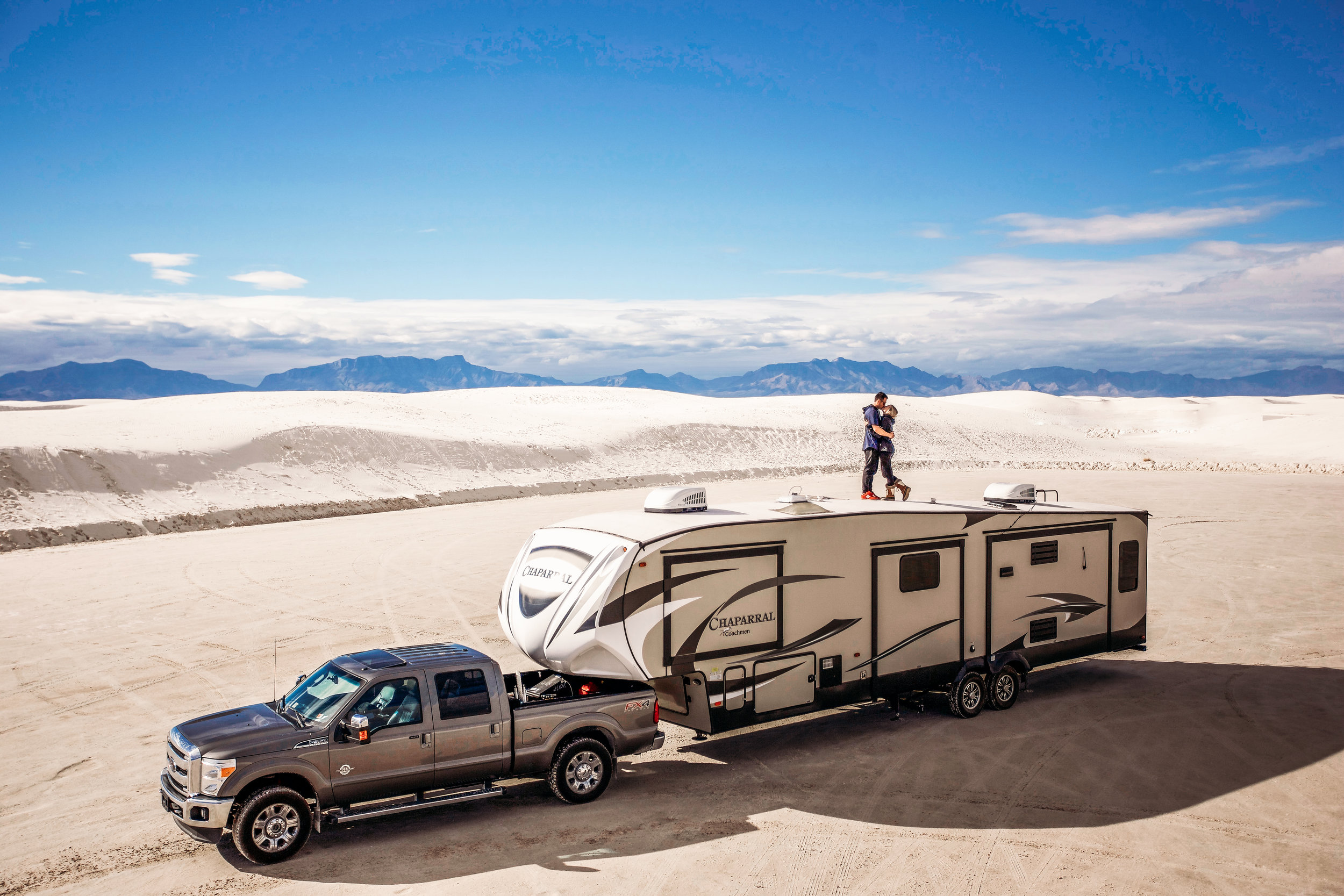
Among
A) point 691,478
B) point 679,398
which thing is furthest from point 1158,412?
point 691,478

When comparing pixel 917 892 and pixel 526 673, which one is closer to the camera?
pixel 917 892

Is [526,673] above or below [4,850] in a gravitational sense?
above

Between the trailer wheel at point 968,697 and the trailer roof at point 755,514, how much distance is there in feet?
7.07

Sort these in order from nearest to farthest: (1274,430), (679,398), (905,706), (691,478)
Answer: (905,706)
(691,478)
(1274,430)
(679,398)

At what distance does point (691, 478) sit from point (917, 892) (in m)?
41.9

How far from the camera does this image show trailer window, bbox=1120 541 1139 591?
13.7 metres

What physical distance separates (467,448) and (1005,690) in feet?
125

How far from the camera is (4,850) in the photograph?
859 cm

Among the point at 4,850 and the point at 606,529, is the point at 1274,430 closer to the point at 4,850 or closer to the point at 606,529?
the point at 606,529

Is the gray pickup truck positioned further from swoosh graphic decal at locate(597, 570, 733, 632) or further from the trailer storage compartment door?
the trailer storage compartment door

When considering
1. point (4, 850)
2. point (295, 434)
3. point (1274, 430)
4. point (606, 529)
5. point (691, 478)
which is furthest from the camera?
point (1274, 430)

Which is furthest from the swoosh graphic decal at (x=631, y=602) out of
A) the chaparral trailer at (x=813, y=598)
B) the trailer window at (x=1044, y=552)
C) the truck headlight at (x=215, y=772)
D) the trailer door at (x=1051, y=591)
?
the trailer window at (x=1044, y=552)

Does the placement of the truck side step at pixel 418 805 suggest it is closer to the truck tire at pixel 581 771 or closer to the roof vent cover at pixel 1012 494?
the truck tire at pixel 581 771

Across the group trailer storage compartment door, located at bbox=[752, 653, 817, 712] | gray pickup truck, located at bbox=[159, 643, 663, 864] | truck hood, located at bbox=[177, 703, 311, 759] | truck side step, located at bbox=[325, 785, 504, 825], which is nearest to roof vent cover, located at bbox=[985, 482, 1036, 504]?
trailer storage compartment door, located at bbox=[752, 653, 817, 712]
